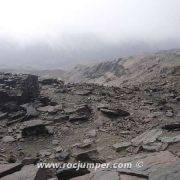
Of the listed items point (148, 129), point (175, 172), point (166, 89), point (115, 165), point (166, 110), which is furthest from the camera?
point (166, 89)

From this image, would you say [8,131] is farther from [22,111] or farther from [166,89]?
[166,89]

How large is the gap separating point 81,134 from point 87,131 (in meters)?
0.34

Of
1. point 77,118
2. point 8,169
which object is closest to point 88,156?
point 8,169

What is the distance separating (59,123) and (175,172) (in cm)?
827

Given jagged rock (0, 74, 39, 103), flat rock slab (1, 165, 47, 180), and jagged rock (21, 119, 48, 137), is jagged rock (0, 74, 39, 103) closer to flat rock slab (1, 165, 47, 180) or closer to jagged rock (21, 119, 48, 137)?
jagged rock (21, 119, 48, 137)

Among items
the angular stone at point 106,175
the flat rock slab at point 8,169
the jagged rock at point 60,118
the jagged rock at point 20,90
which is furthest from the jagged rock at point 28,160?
the jagged rock at point 20,90

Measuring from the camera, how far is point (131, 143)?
496 inches

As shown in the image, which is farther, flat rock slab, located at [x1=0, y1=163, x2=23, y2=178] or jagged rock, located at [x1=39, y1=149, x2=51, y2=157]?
jagged rock, located at [x1=39, y1=149, x2=51, y2=157]

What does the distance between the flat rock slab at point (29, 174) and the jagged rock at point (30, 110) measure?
24.2 feet

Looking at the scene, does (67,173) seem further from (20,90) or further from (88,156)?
(20,90)

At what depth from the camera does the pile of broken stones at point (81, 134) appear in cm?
887

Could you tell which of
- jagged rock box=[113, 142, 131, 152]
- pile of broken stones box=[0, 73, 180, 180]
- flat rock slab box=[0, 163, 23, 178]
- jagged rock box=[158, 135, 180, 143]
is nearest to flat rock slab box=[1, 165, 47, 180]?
pile of broken stones box=[0, 73, 180, 180]

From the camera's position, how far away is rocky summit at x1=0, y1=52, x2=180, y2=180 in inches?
351

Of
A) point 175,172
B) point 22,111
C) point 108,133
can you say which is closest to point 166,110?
point 108,133
